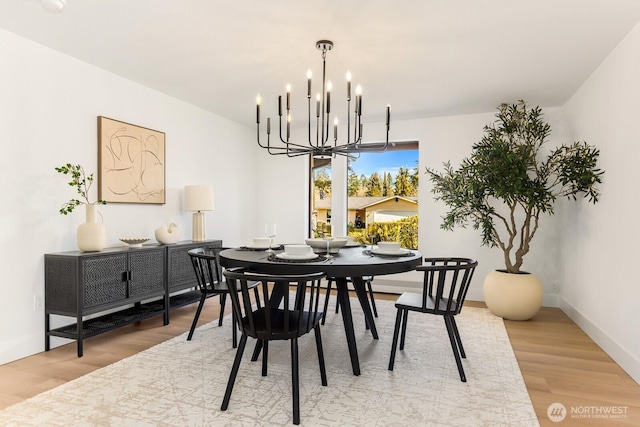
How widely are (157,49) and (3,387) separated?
2.57 m

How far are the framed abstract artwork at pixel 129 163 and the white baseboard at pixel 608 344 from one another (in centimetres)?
431

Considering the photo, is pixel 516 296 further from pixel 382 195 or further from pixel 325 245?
pixel 382 195

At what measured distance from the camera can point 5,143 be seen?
9.36ft

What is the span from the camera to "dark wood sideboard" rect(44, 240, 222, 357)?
3012mm

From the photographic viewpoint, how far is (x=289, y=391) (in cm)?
239

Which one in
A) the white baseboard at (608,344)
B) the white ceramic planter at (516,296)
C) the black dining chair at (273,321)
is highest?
the black dining chair at (273,321)

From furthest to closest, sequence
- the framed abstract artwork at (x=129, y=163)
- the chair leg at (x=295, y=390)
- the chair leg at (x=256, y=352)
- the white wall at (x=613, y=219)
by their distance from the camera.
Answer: the framed abstract artwork at (x=129, y=163) < the chair leg at (x=256, y=352) < the white wall at (x=613, y=219) < the chair leg at (x=295, y=390)

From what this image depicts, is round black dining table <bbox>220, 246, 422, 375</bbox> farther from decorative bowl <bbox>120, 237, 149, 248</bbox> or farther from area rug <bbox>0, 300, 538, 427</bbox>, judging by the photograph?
decorative bowl <bbox>120, 237, 149, 248</bbox>

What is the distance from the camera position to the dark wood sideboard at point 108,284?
301 centimetres

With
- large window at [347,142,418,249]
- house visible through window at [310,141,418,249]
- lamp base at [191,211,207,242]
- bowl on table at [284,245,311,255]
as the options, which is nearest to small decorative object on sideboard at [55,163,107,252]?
lamp base at [191,211,207,242]

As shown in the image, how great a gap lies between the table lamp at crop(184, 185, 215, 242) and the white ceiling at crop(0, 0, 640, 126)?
1069mm

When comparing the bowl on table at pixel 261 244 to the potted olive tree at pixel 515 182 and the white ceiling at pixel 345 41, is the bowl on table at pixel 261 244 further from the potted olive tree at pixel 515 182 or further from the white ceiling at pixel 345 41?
the potted olive tree at pixel 515 182

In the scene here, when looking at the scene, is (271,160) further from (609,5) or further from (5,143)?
(609,5)

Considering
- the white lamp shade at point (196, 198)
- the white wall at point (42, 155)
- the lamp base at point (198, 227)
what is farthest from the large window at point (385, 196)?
the white wall at point (42, 155)
